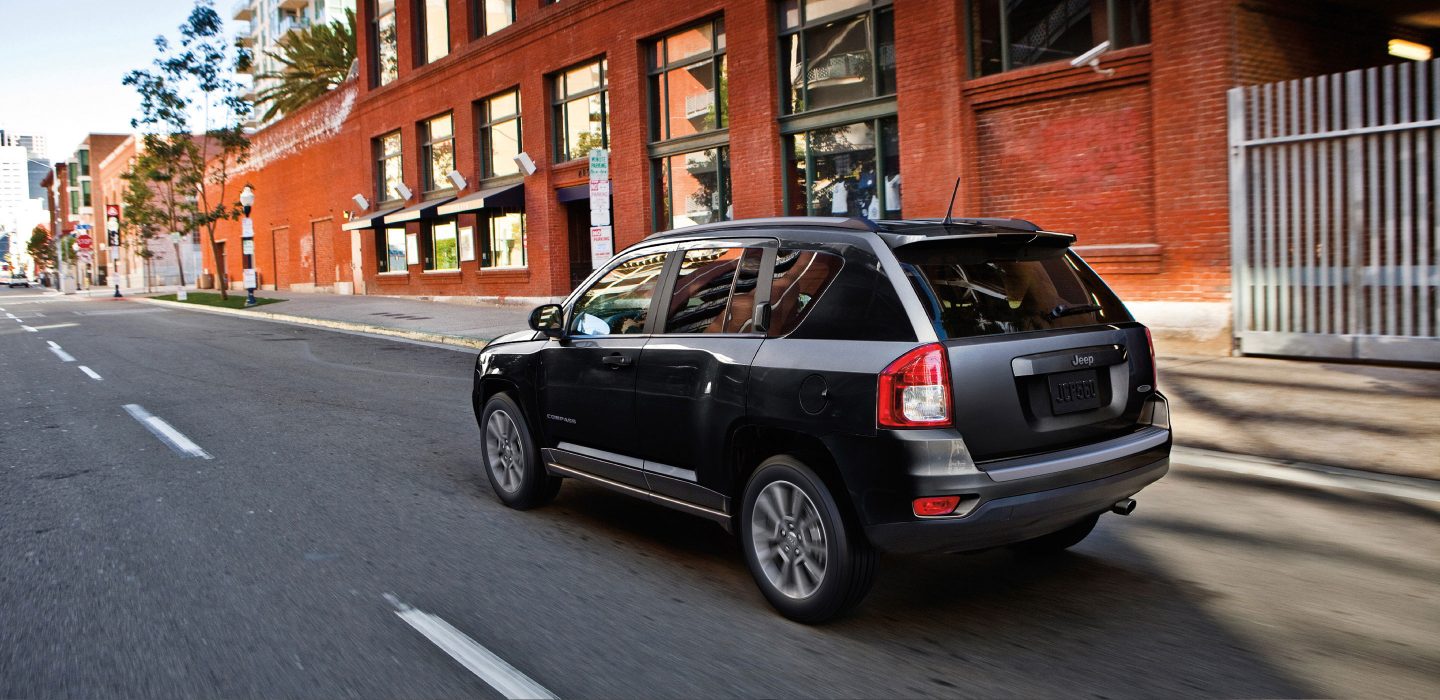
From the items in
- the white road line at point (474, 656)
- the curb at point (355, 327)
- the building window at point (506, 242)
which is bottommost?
the white road line at point (474, 656)

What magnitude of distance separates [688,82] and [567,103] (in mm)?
5164

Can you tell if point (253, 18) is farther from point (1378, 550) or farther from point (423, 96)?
point (1378, 550)

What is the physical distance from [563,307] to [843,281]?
2.26 m

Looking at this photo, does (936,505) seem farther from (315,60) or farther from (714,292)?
(315,60)

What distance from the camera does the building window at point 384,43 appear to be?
34875mm

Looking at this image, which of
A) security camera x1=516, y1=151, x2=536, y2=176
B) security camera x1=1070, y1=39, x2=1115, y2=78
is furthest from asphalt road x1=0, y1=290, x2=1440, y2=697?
security camera x1=516, y1=151, x2=536, y2=176

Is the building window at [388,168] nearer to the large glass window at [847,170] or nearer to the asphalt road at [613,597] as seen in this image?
the large glass window at [847,170]

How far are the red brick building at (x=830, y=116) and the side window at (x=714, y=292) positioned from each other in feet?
30.7

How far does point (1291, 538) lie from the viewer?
5.42 metres

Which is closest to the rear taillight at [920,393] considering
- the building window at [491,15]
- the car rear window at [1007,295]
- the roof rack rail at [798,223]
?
the car rear window at [1007,295]

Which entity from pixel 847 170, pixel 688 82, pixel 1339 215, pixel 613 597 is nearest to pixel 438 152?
pixel 688 82

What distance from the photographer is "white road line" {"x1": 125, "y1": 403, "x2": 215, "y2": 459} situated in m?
8.26

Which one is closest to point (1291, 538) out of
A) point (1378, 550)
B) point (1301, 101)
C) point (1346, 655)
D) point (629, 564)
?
point (1378, 550)

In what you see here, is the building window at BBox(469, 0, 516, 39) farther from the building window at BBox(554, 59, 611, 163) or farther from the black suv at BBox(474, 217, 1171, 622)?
the black suv at BBox(474, 217, 1171, 622)
